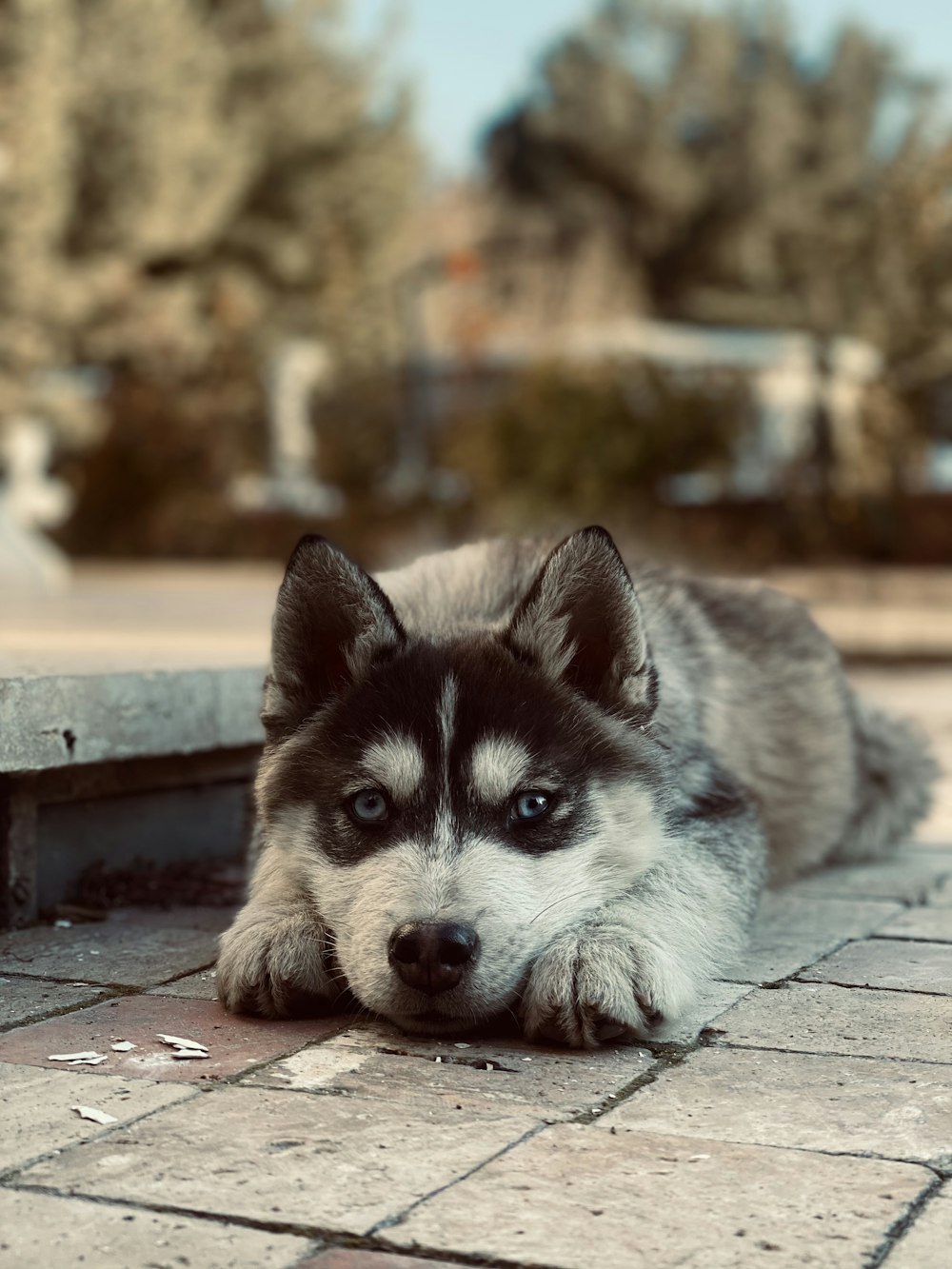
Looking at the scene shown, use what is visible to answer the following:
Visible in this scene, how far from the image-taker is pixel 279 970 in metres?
3.46

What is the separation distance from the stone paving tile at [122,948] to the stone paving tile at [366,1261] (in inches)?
63.5

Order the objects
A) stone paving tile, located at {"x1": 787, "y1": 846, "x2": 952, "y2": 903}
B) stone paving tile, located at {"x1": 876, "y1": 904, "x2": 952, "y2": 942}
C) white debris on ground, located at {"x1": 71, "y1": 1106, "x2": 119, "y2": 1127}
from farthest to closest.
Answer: stone paving tile, located at {"x1": 787, "y1": 846, "x2": 952, "y2": 903} → stone paving tile, located at {"x1": 876, "y1": 904, "x2": 952, "y2": 942} → white debris on ground, located at {"x1": 71, "y1": 1106, "x2": 119, "y2": 1127}

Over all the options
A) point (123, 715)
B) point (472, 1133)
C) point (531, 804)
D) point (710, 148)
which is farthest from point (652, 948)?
point (710, 148)

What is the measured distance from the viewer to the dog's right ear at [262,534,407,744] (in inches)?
143

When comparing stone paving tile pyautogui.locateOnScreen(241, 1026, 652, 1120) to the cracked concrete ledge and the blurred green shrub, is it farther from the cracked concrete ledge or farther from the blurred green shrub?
the blurred green shrub

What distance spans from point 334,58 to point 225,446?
1331 centimetres

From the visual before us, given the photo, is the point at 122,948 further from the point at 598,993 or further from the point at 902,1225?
the point at 902,1225

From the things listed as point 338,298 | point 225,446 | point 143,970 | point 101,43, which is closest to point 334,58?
point 338,298

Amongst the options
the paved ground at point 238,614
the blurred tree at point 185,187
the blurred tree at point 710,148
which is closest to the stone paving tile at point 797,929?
the paved ground at point 238,614

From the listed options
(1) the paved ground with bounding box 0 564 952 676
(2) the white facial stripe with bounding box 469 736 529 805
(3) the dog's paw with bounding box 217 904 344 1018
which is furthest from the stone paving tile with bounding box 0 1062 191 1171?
(1) the paved ground with bounding box 0 564 952 676

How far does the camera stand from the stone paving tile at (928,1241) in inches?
86.0

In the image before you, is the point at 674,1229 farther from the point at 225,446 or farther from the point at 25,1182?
the point at 225,446

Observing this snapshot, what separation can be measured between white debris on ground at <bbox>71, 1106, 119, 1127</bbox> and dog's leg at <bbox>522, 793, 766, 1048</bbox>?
2.78 ft

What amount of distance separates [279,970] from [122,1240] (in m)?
1.21
